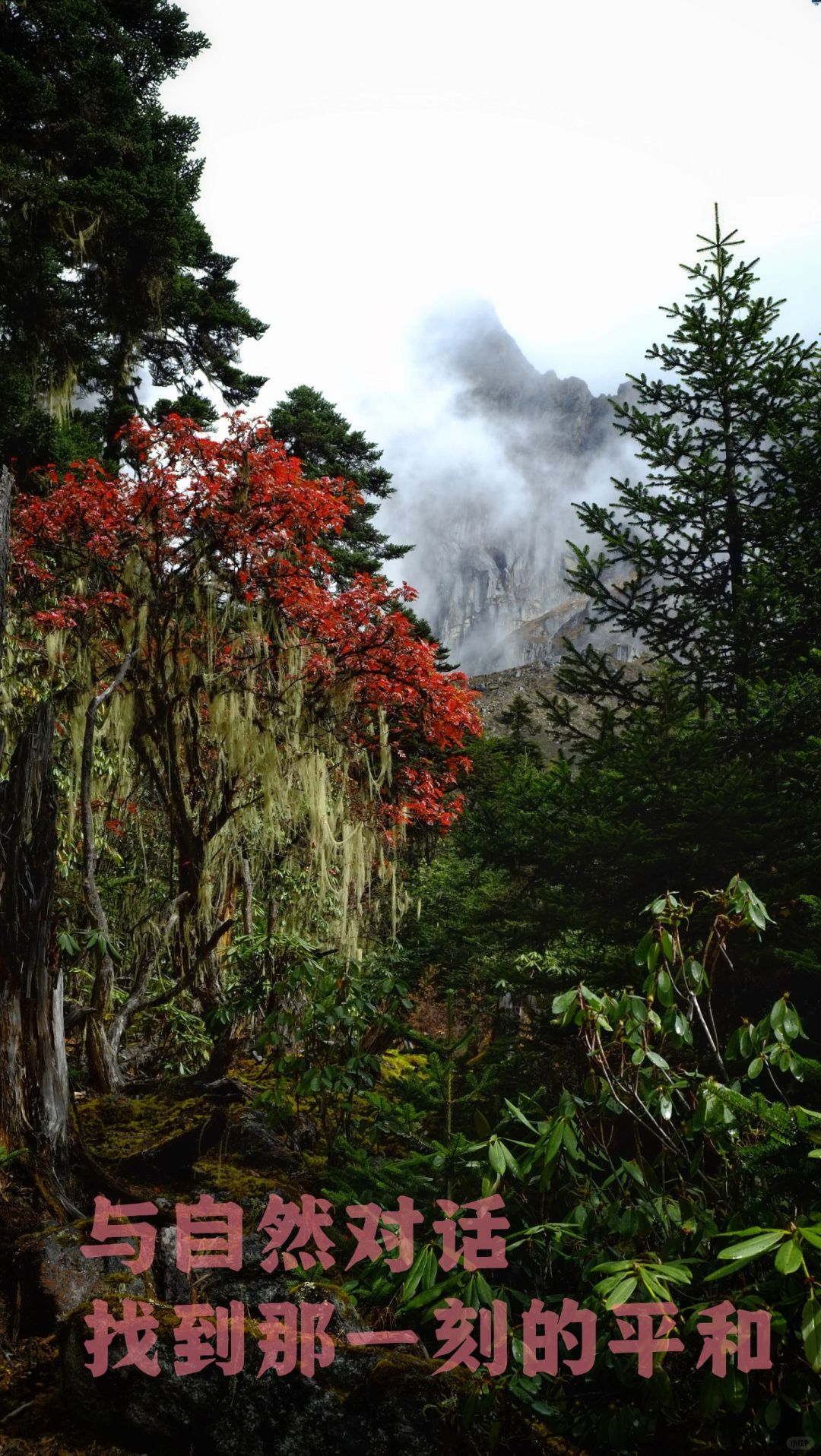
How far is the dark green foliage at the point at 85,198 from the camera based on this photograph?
30.5ft

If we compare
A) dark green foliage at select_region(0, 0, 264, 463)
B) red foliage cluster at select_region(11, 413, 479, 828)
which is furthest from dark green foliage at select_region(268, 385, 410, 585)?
red foliage cluster at select_region(11, 413, 479, 828)

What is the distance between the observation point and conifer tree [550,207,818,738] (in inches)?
251

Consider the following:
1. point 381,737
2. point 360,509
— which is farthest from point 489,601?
point 381,737

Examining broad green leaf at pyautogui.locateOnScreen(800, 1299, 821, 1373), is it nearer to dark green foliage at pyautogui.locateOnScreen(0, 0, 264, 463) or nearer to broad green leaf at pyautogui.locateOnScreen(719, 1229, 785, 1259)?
broad green leaf at pyautogui.locateOnScreen(719, 1229, 785, 1259)

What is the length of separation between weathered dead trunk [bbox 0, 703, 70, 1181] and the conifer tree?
3.85 meters

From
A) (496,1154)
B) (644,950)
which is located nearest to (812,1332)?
(496,1154)

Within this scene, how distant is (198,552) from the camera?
6.66 meters

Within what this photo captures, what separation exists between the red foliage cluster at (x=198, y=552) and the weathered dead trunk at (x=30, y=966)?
301 cm

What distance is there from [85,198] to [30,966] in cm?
939

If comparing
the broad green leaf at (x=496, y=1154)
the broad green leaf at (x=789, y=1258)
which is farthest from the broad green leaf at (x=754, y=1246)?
the broad green leaf at (x=496, y=1154)

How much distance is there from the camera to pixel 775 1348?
6.34ft

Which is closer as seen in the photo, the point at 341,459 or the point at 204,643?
the point at 204,643

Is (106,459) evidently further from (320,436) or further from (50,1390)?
(50,1390)

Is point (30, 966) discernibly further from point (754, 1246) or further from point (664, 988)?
point (754, 1246)
